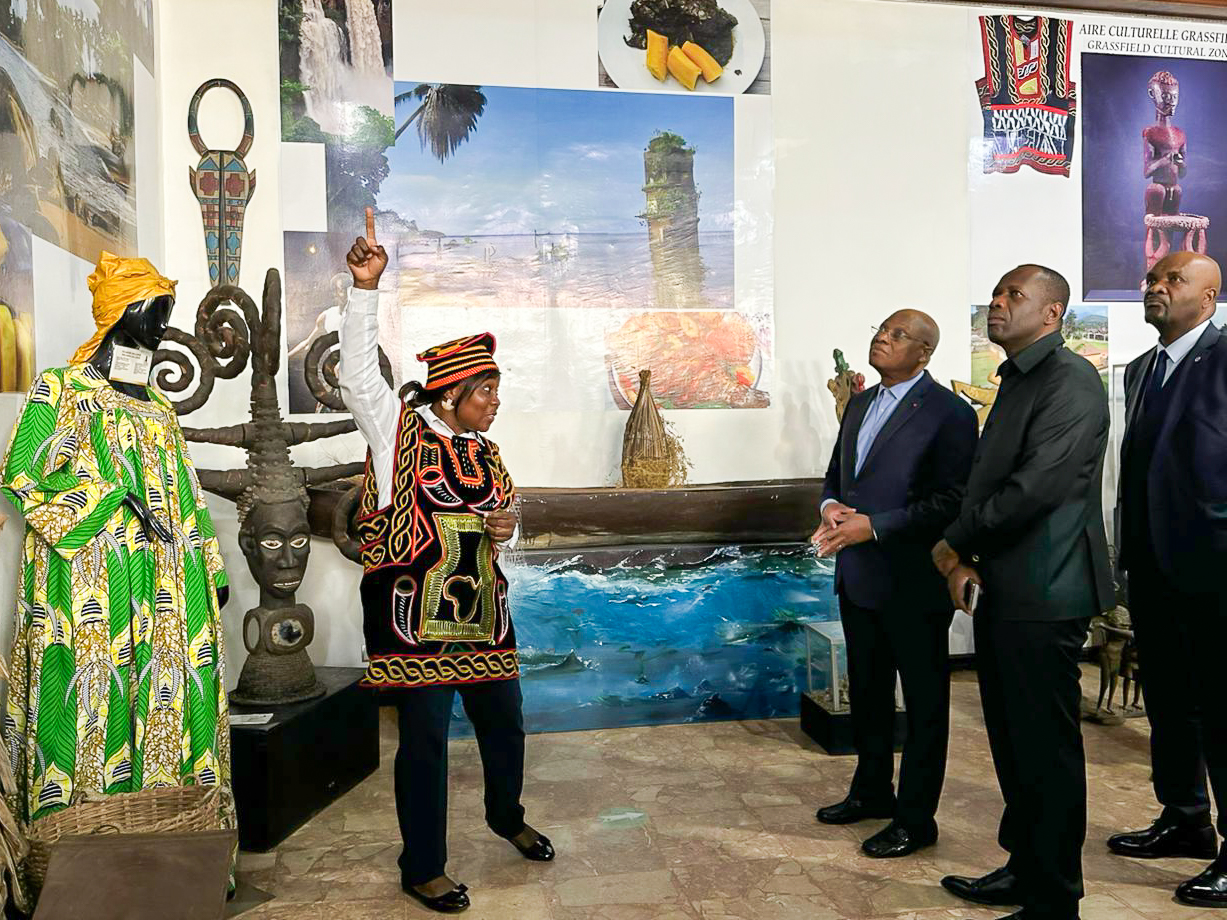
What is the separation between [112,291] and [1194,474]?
126 inches

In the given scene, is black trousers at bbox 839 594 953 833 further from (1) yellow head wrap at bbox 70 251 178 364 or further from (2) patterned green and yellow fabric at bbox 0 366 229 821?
(1) yellow head wrap at bbox 70 251 178 364

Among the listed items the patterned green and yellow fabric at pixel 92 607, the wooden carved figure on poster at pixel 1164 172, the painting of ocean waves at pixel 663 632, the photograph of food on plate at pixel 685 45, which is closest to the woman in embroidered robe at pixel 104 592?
the patterned green and yellow fabric at pixel 92 607

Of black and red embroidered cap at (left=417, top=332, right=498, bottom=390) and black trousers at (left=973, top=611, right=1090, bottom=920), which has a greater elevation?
black and red embroidered cap at (left=417, top=332, right=498, bottom=390)

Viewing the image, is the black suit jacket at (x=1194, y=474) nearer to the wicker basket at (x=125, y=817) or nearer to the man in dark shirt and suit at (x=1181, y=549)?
the man in dark shirt and suit at (x=1181, y=549)

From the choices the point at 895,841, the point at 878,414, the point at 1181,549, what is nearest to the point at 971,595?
the point at 1181,549

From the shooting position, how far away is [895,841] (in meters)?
3.28

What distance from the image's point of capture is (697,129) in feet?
17.2

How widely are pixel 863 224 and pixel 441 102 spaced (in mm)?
2312

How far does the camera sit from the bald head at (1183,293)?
10.1 feet

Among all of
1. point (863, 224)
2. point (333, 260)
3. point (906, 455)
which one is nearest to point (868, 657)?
point (906, 455)

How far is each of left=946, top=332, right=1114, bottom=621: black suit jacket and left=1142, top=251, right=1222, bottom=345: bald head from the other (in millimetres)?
627

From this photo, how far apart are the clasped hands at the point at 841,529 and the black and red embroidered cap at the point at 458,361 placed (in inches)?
49.6

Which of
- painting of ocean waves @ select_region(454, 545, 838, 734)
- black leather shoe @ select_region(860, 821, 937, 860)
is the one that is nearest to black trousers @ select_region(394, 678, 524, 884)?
black leather shoe @ select_region(860, 821, 937, 860)

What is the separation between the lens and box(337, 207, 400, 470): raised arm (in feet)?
9.40
